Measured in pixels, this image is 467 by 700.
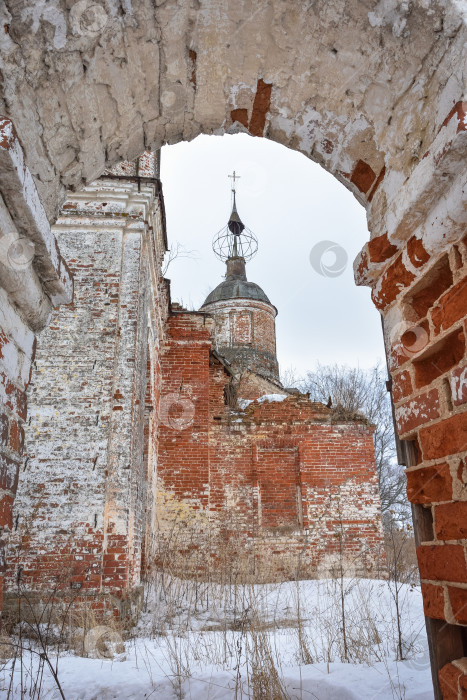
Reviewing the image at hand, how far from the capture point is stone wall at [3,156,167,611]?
5.07 metres

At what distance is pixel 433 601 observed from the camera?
1616 mm

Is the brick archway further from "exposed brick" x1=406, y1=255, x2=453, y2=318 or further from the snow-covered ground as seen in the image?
the snow-covered ground

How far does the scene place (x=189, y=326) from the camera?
33.5 ft

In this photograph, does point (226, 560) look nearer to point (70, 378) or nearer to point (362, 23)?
point (70, 378)

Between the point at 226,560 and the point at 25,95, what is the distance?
305 inches

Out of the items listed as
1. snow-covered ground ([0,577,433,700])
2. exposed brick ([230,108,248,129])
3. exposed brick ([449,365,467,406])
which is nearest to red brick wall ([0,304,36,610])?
snow-covered ground ([0,577,433,700])

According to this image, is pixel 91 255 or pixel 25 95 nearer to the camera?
pixel 25 95

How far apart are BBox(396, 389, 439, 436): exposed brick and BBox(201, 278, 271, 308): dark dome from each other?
19.5m

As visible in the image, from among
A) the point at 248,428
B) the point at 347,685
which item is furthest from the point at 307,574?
the point at 347,685

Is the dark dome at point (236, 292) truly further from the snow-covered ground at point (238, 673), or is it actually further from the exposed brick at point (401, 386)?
the exposed brick at point (401, 386)

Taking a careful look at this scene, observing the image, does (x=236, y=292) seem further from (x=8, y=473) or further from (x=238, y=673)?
(x=8, y=473)

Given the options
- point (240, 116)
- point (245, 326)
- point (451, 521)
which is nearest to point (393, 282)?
point (451, 521)

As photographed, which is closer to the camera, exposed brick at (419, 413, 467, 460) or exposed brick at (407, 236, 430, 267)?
exposed brick at (419, 413, 467, 460)

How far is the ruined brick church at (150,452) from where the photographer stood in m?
5.20
